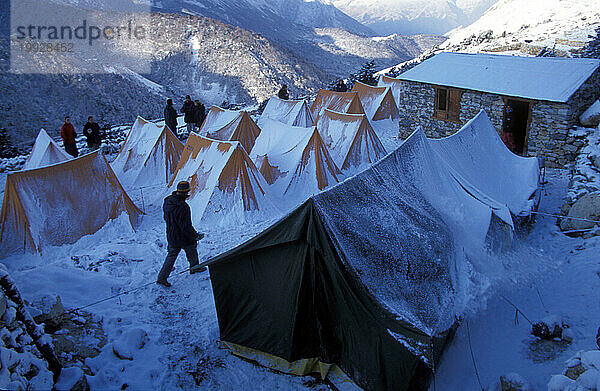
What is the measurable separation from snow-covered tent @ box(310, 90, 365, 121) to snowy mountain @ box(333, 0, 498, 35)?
107739 millimetres

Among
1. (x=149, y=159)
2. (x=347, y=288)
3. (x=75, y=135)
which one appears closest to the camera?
(x=347, y=288)

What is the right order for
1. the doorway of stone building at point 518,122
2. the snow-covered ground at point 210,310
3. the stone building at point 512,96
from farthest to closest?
the doorway of stone building at point 518,122 < the stone building at point 512,96 < the snow-covered ground at point 210,310

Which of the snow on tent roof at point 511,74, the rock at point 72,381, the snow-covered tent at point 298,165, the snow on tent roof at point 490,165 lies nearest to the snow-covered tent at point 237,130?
the snow-covered tent at point 298,165

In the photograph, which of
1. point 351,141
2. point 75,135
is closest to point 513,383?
point 351,141

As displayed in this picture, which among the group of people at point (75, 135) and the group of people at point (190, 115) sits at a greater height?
the group of people at point (190, 115)

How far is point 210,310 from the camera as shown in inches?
222

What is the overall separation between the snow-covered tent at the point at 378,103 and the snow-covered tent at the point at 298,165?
8056 mm

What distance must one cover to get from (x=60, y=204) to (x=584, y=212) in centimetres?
975

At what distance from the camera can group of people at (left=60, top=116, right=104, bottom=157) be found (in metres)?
11.5

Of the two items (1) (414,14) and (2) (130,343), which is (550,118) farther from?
(1) (414,14)

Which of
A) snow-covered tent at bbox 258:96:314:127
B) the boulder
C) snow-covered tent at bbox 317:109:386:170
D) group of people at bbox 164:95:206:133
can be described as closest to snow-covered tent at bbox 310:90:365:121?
snow-covered tent at bbox 258:96:314:127

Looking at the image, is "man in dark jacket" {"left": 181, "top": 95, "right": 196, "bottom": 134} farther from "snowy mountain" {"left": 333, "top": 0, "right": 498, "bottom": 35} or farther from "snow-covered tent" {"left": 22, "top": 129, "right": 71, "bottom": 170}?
"snowy mountain" {"left": 333, "top": 0, "right": 498, "bottom": 35}

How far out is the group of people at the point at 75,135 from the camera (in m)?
11.5

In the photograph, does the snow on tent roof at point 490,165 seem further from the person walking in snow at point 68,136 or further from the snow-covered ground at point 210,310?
the person walking in snow at point 68,136
